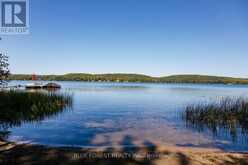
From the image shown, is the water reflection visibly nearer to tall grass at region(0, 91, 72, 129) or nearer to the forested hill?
tall grass at region(0, 91, 72, 129)

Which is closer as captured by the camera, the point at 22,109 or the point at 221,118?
the point at 221,118

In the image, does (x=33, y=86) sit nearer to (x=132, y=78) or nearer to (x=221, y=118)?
(x=221, y=118)

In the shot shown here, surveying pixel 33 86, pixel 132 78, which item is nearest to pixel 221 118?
pixel 33 86

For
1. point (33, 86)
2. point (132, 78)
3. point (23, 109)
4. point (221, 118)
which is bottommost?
point (221, 118)

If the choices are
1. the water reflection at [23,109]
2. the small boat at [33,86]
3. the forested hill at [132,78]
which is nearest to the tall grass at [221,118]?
the water reflection at [23,109]

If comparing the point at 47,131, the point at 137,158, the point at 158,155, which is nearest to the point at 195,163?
the point at 158,155

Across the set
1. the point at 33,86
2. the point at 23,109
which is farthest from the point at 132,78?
the point at 23,109

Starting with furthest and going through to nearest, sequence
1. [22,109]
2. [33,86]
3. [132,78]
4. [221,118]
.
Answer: [132,78], [33,86], [22,109], [221,118]

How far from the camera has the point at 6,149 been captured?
21.2 ft

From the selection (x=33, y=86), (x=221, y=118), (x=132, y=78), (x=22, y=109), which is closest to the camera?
(x=221, y=118)

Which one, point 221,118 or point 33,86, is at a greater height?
point 33,86

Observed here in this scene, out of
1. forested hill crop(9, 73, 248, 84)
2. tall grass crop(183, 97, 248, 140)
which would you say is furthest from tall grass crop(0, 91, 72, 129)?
forested hill crop(9, 73, 248, 84)

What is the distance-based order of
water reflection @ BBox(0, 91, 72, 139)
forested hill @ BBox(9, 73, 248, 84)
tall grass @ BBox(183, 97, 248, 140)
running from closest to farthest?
1. tall grass @ BBox(183, 97, 248, 140)
2. water reflection @ BBox(0, 91, 72, 139)
3. forested hill @ BBox(9, 73, 248, 84)

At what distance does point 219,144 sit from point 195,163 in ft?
12.9
